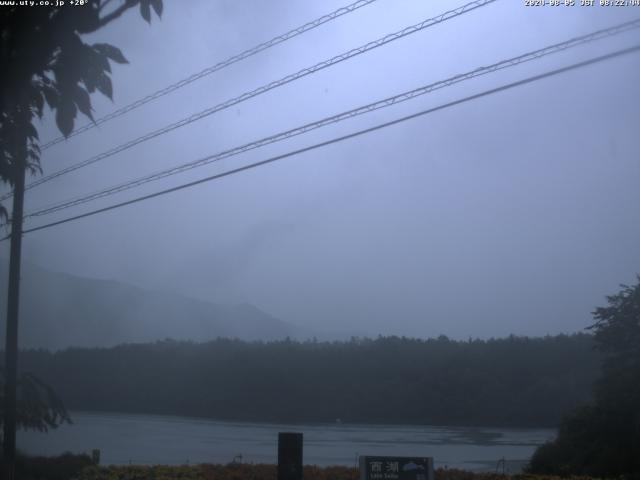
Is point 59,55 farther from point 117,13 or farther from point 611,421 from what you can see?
point 611,421

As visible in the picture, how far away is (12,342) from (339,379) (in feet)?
98.3

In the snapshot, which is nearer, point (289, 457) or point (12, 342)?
point (289, 457)

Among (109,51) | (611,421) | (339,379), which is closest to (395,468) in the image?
(109,51)

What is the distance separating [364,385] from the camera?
4106 centimetres

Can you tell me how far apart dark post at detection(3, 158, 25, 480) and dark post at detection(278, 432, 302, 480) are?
16.1 feet

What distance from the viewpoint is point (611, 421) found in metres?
17.7

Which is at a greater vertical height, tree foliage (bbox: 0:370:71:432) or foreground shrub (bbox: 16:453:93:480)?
tree foliage (bbox: 0:370:71:432)

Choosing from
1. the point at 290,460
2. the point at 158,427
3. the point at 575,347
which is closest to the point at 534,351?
the point at 575,347

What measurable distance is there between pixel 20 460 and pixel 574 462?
12.4 m

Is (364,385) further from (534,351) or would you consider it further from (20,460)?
(20,460)

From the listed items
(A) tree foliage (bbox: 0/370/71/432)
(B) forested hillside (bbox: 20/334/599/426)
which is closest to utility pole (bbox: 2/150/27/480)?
(A) tree foliage (bbox: 0/370/71/432)

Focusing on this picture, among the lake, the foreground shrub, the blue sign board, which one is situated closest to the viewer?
the blue sign board

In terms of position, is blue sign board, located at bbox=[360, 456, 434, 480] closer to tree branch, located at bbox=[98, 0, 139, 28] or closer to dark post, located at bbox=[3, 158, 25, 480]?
dark post, located at bbox=[3, 158, 25, 480]

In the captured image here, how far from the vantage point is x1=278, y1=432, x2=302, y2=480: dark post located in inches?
410
